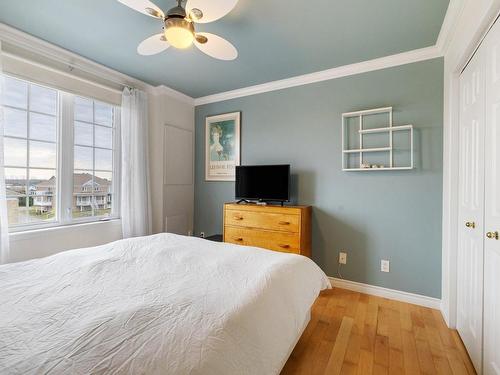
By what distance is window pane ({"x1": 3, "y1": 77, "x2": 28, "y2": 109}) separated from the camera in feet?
7.46

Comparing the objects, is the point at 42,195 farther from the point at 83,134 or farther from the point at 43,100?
the point at 43,100

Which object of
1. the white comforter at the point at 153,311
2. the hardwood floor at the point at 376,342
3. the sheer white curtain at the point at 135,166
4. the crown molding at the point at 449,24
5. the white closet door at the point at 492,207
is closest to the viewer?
the white comforter at the point at 153,311

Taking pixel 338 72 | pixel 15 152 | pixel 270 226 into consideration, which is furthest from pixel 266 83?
pixel 15 152

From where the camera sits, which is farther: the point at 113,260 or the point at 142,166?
the point at 142,166

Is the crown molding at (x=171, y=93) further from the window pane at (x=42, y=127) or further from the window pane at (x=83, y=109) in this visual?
the window pane at (x=42, y=127)

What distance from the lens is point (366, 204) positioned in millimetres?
2691

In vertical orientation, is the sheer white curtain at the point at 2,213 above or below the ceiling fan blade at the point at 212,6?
below

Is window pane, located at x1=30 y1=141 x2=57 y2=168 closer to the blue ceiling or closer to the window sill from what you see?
the window sill

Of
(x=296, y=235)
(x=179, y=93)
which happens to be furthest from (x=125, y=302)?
(x=179, y=93)

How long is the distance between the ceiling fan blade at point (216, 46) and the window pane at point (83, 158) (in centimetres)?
190

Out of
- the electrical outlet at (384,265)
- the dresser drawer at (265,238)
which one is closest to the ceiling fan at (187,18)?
the dresser drawer at (265,238)

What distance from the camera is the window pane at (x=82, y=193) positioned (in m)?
2.77

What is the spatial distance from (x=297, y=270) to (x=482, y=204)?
4.00 feet

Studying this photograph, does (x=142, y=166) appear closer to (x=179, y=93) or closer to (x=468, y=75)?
(x=179, y=93)
